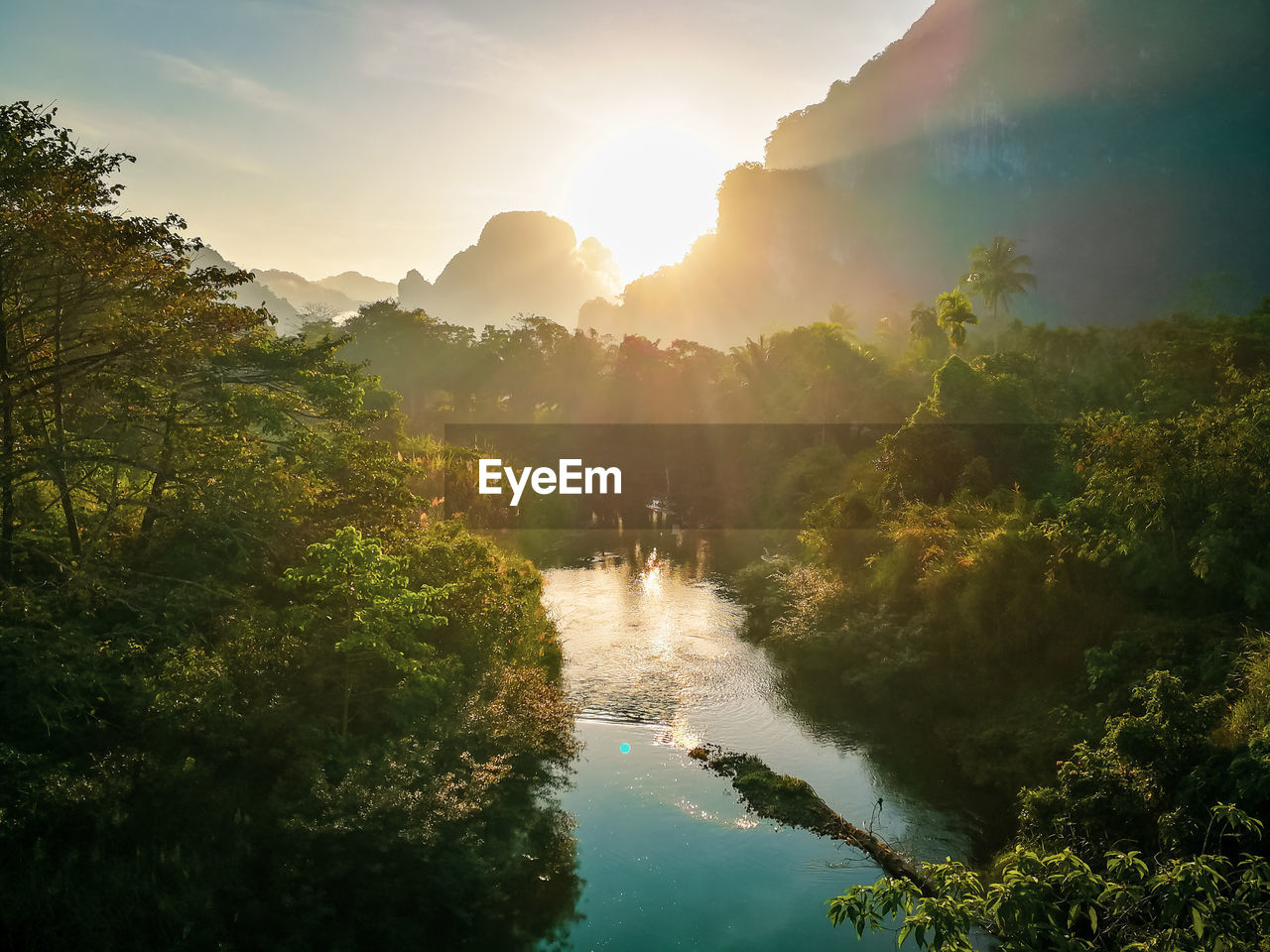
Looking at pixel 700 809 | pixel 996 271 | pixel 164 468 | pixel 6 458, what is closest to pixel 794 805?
pixel 700 809

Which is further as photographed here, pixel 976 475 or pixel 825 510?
pixel 825 510

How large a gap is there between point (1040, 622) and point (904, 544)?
5945 millimetres

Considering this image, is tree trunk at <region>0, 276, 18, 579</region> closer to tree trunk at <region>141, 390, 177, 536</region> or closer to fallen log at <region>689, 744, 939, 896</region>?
tree trunk at <region>141, 390, 177, 536</region>

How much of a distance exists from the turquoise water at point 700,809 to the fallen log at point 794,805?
306mm

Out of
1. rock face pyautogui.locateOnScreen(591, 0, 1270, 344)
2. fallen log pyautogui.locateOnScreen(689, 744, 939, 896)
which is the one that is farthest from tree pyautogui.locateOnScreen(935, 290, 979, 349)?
fallen log pyautogui.locateOnScreen(689, 744, 939, 896)

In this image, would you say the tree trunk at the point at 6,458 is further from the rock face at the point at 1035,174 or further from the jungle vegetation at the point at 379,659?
the rock face at the point at 1035,174

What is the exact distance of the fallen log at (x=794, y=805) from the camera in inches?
630

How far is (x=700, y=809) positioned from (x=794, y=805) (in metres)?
2.18

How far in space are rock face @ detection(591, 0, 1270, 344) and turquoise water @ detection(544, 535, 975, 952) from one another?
233 feet

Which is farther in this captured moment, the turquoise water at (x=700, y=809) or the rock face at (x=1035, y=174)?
the rock face at (x=1035, y=174)

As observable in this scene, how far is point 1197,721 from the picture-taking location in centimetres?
1384

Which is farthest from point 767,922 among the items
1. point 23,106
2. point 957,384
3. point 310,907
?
point 957,384

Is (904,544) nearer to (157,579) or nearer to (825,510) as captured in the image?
(825,510)

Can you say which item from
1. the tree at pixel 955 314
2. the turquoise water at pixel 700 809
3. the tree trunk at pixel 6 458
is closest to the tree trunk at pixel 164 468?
the tree trunk at pixel 6 458
